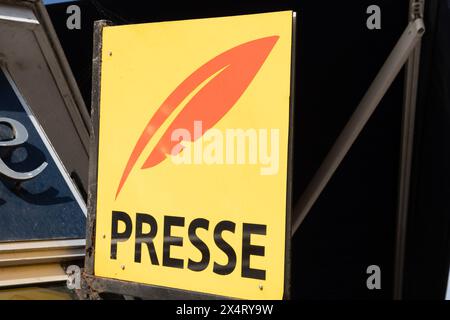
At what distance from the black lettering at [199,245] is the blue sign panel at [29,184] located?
642 millimetres

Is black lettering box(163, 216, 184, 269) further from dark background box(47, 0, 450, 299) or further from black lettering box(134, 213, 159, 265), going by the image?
dark background box(47, 0, 450, 299)

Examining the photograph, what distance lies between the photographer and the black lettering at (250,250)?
1.62 m

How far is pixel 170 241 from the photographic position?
1.75 metres

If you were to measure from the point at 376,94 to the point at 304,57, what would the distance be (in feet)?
1.48

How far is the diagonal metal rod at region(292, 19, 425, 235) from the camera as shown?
2.75 metres

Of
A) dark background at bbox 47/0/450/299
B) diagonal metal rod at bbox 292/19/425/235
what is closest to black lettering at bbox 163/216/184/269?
diagonal metal rod at bbox 292/19/425/235

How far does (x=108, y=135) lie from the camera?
1.87 metres

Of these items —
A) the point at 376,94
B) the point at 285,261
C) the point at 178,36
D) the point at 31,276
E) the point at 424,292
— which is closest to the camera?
the point at 285,261

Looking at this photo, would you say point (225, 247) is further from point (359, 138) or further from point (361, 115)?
point (359, 138)

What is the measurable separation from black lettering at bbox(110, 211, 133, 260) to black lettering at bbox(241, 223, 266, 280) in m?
0.37

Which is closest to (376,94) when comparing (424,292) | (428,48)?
(428,48)

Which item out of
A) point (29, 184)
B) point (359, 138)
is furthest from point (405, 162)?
point (29, 184)
